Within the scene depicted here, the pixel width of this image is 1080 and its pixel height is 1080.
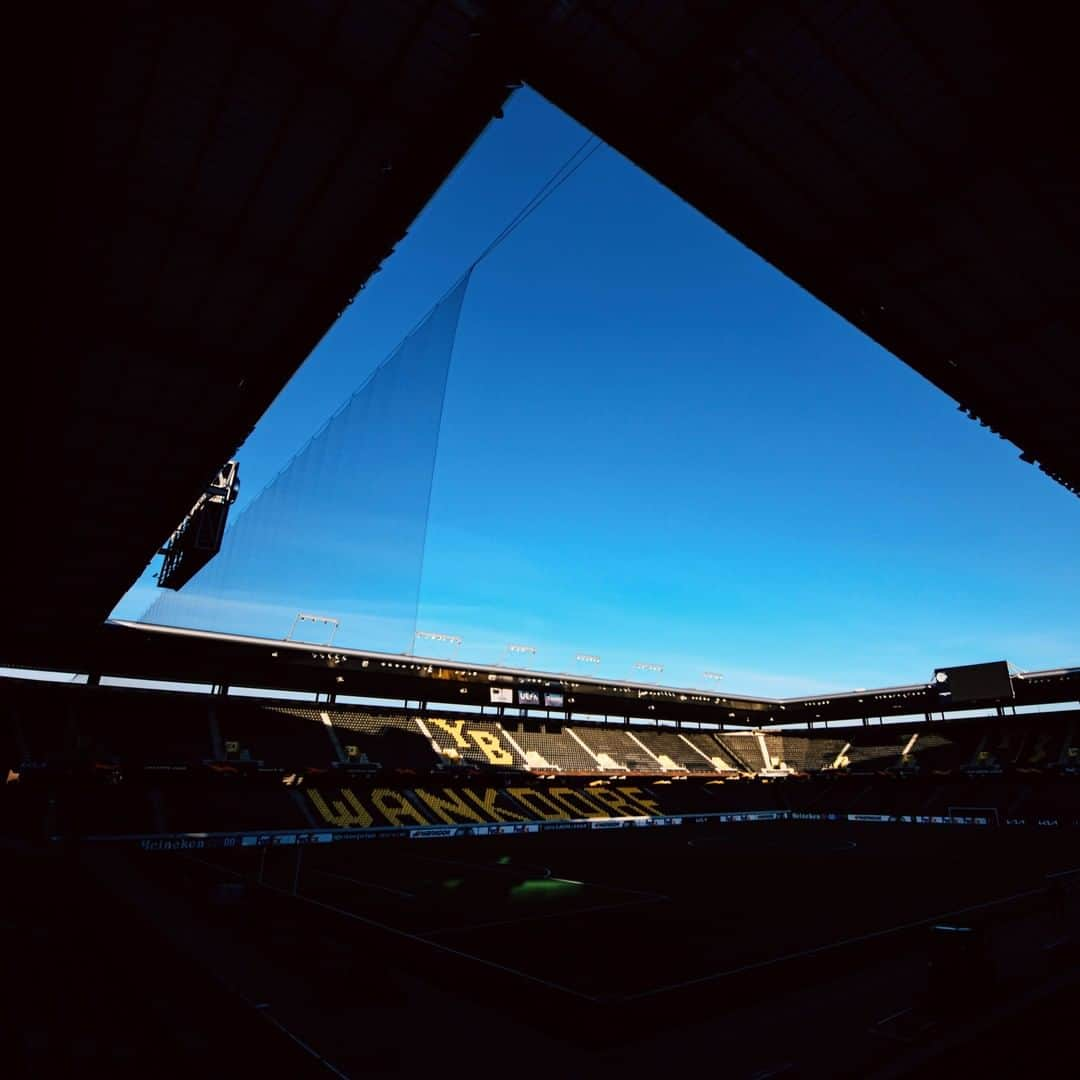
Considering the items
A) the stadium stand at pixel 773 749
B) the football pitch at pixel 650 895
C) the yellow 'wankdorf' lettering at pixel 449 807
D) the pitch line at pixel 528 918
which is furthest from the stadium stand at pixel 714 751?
the pitch line at pixel 528 918

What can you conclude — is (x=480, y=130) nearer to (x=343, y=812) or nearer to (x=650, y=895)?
(x=650, y=895)

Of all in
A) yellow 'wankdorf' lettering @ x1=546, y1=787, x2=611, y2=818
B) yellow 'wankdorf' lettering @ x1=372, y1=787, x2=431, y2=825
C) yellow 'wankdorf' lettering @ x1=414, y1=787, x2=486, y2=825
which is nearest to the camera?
yellow 'wankdorf' lettering @ x1=372, y1=787, x2=431, y2=825

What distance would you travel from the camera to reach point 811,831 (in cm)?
4509

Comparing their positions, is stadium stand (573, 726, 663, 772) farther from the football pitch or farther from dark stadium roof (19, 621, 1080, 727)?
the football pitch

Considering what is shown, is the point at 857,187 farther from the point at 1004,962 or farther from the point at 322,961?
the point at 322,961

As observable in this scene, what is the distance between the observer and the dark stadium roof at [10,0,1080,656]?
6.19 m

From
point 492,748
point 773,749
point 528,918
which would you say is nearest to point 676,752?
point 773,749

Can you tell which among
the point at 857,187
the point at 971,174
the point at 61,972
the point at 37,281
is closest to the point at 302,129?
the point at 37,281

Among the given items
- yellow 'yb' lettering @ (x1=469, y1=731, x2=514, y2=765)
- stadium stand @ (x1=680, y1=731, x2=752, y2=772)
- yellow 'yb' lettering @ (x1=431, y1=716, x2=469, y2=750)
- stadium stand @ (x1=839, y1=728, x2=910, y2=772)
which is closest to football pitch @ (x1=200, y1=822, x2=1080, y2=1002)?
yellow 'yb' lettering @ (x1=469, y1=731, x2=514, y2=765)

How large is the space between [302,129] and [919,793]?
6316 centimetres

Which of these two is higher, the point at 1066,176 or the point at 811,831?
the point at 1066,176

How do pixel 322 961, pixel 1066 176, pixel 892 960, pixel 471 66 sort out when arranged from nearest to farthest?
pixel 471 66, pixel 1066 176, pixel 322 961, pixel 892 960

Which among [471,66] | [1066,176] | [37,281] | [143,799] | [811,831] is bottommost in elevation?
[811,831]

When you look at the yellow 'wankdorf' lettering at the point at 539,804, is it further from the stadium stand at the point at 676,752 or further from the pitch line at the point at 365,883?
the pitch line at the point at 365,883
